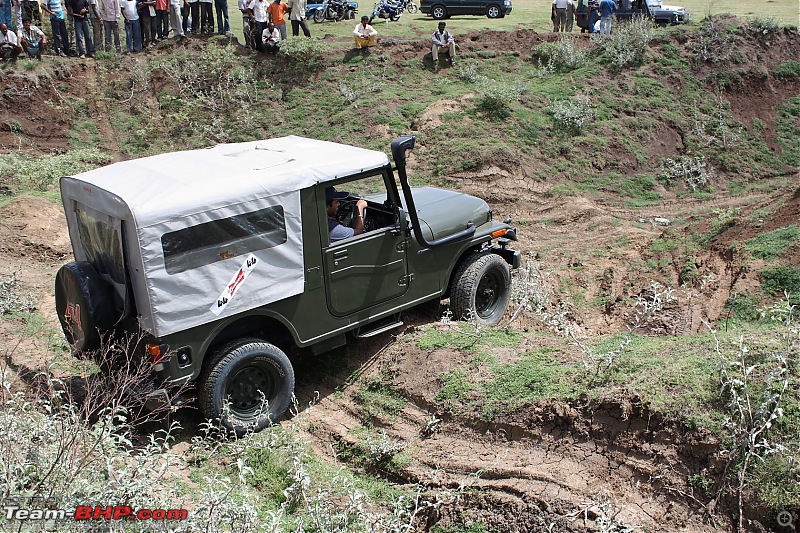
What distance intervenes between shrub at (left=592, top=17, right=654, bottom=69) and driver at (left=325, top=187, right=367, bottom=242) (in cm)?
1245

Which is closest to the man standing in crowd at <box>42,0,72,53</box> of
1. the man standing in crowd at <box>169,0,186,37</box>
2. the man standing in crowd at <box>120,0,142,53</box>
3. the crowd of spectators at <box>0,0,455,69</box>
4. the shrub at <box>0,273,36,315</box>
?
the crowd of spectators at <box>0,0,455,69</box>

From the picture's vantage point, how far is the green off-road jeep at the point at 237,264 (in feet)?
19.3

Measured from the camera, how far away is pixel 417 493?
540 centimetres

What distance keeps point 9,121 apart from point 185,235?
12.6 m

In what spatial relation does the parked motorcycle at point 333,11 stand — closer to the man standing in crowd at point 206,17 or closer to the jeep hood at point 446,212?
the man standing in crowd at point 206,17

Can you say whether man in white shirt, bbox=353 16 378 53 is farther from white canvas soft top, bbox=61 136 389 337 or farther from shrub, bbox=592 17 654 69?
white canvas soft top, bbox=61 136 389 337

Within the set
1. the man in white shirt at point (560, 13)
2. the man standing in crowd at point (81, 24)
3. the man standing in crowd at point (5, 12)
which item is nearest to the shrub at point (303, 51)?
the man standing in crowd at point (81, 24)

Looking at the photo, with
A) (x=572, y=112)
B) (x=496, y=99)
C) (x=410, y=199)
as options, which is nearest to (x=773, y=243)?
(x=410, y=199)

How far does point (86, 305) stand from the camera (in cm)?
604

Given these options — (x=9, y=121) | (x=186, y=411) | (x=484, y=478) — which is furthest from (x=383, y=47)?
(x=484, y=478)

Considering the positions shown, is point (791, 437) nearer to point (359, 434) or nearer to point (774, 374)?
point (774, 374)

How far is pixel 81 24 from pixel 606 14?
13834mm

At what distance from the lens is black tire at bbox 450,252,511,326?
8.10 metres

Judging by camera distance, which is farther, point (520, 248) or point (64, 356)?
point (520, 248)
